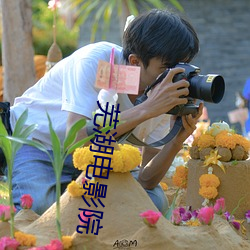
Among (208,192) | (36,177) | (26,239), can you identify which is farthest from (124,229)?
(208,192)

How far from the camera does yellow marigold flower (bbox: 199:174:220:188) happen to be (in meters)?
3.16

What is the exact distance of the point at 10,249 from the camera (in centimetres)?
195

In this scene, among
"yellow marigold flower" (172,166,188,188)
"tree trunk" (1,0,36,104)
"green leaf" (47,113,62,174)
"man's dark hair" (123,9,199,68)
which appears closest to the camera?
"green leaf" (47,113,62,174)

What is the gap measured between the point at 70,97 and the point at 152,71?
0.33 metres

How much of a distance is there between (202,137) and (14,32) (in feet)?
9.82

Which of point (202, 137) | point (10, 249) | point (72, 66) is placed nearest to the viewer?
point (10, 249)

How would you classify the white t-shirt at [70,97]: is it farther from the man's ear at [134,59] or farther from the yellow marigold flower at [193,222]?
the yellow marigold flower at [193,222]

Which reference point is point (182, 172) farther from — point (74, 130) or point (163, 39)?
point (74, 130)

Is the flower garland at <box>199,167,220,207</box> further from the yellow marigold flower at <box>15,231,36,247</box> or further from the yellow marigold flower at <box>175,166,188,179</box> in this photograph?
the yellow marigold flower at <box>15,231,36,247</box>

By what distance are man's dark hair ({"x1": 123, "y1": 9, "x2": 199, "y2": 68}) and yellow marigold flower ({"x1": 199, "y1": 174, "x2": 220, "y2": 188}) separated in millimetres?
619

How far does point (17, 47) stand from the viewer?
5898 mm

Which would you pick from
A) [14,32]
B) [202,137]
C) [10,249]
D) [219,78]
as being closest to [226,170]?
[202,137]

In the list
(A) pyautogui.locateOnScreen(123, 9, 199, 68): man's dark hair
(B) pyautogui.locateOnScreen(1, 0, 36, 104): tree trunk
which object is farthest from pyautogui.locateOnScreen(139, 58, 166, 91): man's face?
(B) pyautogui.locateOnScreen(1, 0, 36, 104): tree trunk

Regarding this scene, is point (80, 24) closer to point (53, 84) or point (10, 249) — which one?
point (53, 84)
